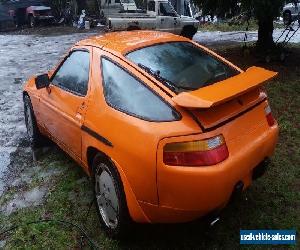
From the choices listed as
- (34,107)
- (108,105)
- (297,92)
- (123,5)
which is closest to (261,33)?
(297,92)

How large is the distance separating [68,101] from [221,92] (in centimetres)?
183

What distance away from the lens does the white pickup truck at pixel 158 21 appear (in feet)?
53.2

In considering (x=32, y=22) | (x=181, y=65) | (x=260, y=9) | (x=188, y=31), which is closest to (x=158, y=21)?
(x=188, y=31)

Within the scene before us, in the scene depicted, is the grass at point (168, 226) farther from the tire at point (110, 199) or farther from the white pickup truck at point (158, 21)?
the white pickup truck at point (158, 21)

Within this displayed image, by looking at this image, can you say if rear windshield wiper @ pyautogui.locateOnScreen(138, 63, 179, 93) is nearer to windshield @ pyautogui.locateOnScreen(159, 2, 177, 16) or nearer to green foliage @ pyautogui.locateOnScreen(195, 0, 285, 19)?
green foliage @ pyautogui.locateOnScreen(195, 0, 285, 19)

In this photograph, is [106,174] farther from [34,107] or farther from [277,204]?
[34,107]

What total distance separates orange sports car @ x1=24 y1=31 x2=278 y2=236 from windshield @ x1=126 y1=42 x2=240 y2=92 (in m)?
0.01

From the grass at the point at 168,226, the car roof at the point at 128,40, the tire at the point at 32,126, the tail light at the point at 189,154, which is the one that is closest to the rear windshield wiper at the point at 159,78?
the car roof at the point at 128,40

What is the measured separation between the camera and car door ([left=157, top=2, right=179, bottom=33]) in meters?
17.0

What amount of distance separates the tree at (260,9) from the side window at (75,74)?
4902 millimetres

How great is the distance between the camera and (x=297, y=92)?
7.44 m

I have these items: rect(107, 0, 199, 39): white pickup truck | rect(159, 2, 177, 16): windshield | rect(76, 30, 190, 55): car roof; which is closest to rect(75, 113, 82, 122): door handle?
rect(76, 30, 190, 55): car roof

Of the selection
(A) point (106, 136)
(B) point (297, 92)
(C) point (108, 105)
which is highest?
(C) point (108, 105)

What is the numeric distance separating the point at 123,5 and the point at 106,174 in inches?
827
